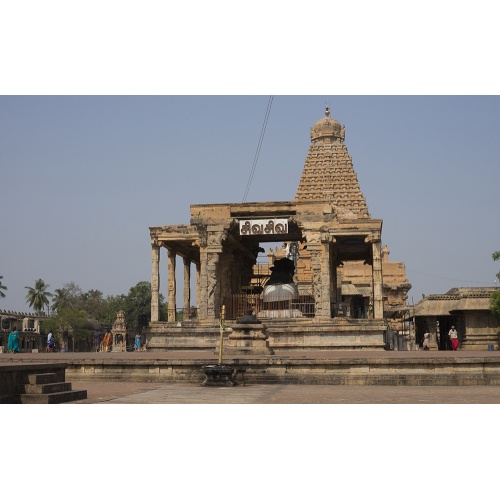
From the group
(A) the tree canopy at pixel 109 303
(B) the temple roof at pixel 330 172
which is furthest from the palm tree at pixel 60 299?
(B) the temple roof at pixel 330 172

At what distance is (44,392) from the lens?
37.0 ft

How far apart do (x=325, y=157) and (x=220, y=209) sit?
33.2 m

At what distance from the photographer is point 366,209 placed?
60.4 metres

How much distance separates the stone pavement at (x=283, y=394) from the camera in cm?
1182

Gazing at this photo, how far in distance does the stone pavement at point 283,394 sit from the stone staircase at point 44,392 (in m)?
0.26

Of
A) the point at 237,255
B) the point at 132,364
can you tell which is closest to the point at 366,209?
the point at 237,255

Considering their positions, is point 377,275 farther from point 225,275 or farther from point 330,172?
point 330,172

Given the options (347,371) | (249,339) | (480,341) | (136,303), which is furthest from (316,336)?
(136,303)

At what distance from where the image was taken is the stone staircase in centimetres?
1106

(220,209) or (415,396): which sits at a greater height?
(220,209)

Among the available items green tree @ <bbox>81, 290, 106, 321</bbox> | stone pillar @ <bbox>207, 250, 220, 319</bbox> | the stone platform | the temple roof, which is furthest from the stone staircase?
green tree @ <bbox>81, 290, 106, 321</bbox>

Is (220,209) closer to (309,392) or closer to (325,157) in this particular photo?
(309,392)

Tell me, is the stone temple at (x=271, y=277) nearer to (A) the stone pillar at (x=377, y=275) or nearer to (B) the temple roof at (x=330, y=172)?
(A) the stone pillar at (x=377, y=275)

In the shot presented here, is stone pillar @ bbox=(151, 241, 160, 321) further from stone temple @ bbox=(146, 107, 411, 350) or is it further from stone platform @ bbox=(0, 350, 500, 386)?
stone platform @ bbox=(0, 350, 500, 386)
